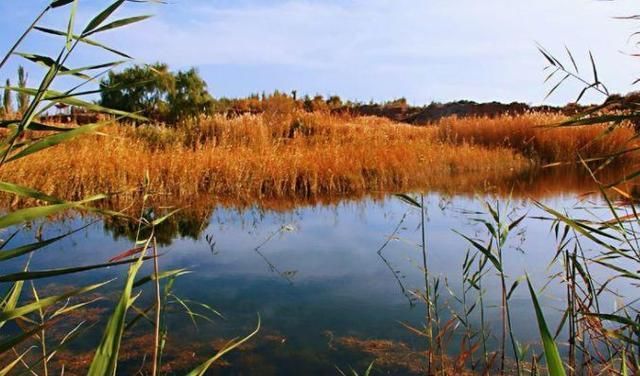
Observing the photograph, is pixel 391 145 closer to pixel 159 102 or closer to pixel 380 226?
pixel 380 226

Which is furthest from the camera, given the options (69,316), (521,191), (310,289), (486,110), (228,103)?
(486,110)

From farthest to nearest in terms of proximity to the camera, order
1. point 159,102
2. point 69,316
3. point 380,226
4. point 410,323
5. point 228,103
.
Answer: point 228,103 → point 159,102 → point 380,226 → point 69,316 → point 410,323

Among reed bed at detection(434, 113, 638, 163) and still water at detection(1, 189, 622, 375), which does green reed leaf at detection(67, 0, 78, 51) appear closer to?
still water at detection(1, 189, 622, 375)

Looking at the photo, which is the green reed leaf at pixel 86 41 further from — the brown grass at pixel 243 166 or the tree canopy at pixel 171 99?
the tree canopy at pixel 171 99

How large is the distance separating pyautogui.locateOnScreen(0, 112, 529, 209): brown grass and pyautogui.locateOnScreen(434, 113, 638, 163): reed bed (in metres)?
1.40

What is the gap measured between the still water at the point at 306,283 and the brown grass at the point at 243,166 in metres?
1.09

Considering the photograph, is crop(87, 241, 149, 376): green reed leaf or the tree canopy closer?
crop(87, 241, 149, 376): green reed leaf

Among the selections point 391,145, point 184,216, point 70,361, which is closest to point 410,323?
point 70,361

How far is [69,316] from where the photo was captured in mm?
2301

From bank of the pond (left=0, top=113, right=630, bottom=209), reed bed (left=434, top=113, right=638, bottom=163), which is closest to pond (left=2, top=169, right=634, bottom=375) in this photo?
bank of the pond (left=0, top=113, right=630, bottom=209)

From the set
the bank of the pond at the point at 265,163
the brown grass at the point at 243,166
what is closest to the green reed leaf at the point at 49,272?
the bank of the pond at the point at 265,163

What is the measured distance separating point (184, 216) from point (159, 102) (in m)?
13.4

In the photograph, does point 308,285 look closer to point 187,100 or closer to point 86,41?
point 86,41

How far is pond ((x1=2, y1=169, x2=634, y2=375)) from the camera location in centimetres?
191
